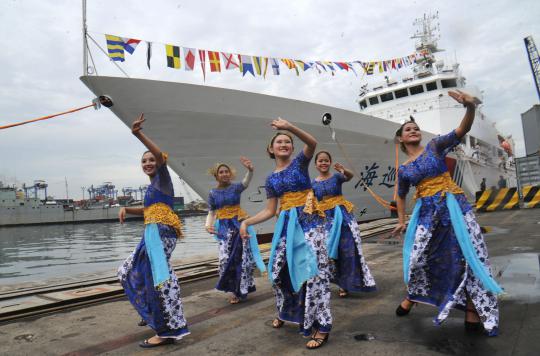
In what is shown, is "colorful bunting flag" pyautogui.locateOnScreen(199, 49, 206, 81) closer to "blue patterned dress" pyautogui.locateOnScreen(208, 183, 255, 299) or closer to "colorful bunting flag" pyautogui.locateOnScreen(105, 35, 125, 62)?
"colorful bunting flag" pyautogui.locateOnScreen(105, 35, 125, 62)

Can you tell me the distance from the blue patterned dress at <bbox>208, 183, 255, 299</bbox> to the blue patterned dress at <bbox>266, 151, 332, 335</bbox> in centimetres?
117

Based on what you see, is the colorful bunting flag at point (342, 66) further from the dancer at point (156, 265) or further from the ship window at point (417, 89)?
the dancer at point (156, 265)

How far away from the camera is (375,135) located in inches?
464

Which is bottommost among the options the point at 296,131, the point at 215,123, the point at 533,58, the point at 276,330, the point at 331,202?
the point at 276,330

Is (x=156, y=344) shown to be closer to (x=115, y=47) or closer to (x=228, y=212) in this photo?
(x=228, y=212)

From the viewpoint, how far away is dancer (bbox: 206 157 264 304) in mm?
4074

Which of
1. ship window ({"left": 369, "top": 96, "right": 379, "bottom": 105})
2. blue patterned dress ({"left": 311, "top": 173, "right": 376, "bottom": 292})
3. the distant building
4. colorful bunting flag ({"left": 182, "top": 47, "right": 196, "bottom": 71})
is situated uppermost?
ship window ({"left": 369, "top": 96, "right": 379, "bottom": 105})

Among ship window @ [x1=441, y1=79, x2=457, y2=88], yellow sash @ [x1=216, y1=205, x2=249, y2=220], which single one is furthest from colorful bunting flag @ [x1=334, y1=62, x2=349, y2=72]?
yellow sash @ [x1=216, y1=205, x2=249, y2=220]

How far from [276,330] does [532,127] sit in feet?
39.2

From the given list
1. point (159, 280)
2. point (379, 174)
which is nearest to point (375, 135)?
point (379, 174)

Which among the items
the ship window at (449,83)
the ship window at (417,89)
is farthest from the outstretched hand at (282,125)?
the ship window at (449,83)

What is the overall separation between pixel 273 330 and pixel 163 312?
843mm

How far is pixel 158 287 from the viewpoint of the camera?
2.84 m

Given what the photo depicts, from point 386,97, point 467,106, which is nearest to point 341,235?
point 467,106
